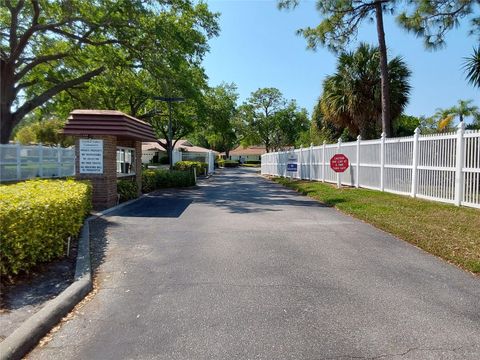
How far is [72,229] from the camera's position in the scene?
656cm

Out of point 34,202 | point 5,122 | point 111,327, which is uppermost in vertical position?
point 5,122


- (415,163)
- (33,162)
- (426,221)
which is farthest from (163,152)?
(426,221)

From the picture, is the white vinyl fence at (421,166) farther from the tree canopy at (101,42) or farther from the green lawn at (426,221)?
the tree canopy at (101,42)

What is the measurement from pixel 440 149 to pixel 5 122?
1852cm

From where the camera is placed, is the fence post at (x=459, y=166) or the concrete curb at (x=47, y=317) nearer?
the concrete curb at (x=47, y=317)

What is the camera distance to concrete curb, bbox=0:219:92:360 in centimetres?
332

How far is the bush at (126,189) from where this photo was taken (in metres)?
13.3

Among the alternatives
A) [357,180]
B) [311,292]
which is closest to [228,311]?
[311,292]

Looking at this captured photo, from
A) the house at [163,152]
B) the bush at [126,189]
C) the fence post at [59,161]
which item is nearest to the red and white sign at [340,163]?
the bush at [126,189]

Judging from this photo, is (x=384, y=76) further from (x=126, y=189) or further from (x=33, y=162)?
(x=33, y=162)

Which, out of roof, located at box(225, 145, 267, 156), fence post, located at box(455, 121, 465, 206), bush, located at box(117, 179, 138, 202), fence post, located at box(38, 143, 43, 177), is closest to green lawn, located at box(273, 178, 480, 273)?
fence post, located at box(455, 121, 465, 206)

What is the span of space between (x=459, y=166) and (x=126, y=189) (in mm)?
9865

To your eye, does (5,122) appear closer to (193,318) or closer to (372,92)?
(372,92)

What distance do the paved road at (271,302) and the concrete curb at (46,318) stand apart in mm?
143
